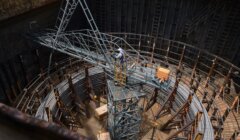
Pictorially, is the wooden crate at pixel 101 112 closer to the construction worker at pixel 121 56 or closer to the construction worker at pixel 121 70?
the construction worker at pixel 121 70

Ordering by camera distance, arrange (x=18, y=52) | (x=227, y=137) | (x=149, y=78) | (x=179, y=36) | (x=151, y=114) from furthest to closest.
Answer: (x=179, y=36) → (x=151, y=114) → (x=18, y=52) → (x=227, y=137) → (x=149, y=78)

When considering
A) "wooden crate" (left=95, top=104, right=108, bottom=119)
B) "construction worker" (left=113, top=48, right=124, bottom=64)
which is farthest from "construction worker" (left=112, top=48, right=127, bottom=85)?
"wooden crate" (left=95, top=104, right=108, bottom=119)

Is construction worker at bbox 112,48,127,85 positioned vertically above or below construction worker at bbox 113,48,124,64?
below

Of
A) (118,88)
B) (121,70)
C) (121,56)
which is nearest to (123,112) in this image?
(118,88)

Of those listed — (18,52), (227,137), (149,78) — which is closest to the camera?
(149,78)

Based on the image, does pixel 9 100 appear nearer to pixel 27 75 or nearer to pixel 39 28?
pixel 27 75

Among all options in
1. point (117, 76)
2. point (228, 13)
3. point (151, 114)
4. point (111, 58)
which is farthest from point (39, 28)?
point (228, 13)

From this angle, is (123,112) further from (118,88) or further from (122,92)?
(118,88)

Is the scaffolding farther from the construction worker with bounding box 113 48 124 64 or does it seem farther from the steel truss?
the construction worker with bounding box 113 48 124 64

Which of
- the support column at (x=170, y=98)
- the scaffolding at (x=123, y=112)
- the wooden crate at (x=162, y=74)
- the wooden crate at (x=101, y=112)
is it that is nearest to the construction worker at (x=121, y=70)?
the scaffolding at (x=123, y=112)

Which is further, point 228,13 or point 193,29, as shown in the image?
point 193,29

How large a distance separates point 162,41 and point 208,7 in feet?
17.5

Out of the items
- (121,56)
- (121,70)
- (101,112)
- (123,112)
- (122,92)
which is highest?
(121,56)

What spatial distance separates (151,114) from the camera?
19047 mm
